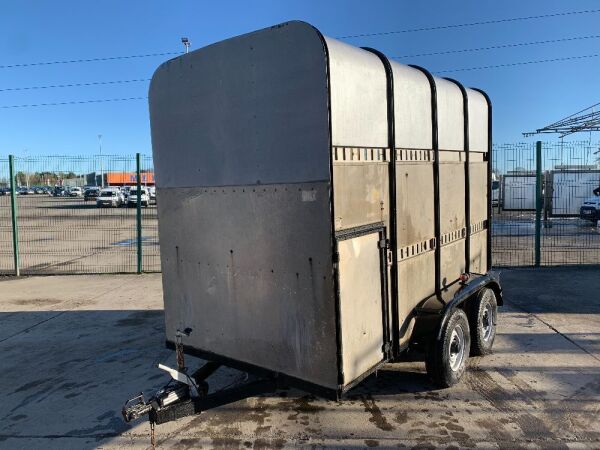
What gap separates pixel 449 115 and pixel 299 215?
2.35 m

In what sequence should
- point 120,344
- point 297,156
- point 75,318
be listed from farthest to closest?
1. point 75,318
2. point 120,344
3. point 297,156

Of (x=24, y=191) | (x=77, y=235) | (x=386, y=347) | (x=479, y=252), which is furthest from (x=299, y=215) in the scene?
(x=24, y=191)

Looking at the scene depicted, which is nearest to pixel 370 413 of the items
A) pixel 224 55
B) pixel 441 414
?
pixel 441 414

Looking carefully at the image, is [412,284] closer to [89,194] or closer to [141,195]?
[141,195]

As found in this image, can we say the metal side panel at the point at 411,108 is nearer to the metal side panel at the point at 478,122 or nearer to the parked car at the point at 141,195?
the metal side panel at the point at 478,122

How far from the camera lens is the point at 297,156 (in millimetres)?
3186

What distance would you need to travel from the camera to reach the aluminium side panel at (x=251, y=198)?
3.14 metres

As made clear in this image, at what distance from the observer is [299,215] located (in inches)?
126

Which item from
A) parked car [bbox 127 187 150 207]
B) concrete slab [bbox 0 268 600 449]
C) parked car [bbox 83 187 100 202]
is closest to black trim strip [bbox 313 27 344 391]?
concrete slab [bbox 0 268 600 449]

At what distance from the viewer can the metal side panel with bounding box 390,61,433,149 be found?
3852 mm

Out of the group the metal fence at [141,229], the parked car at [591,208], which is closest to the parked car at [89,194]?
the metal fence at [141,229]

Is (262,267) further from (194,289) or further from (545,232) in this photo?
(545,232)

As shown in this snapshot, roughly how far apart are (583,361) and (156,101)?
495 cm

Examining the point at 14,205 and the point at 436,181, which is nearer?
the point at 436,181
